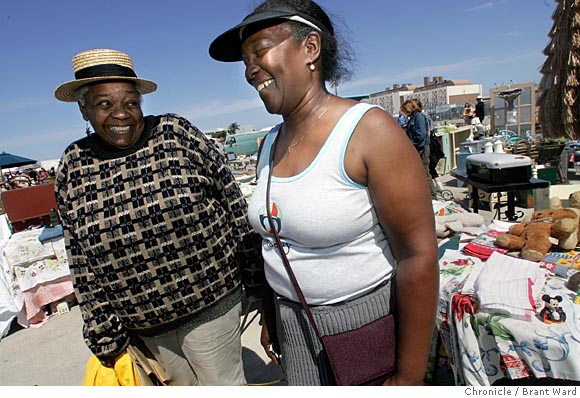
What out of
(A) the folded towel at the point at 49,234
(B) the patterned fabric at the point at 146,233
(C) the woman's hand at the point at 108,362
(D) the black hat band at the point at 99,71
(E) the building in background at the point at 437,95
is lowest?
(C) the woman's hand at the point at 108,362

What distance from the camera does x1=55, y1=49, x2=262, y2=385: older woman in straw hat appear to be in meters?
1.50

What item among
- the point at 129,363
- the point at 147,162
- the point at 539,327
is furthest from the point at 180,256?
the point at 539,327

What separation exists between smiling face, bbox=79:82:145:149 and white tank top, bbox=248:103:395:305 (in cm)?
77

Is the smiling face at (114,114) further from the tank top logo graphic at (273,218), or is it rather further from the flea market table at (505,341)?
the flea market table at (505,341)

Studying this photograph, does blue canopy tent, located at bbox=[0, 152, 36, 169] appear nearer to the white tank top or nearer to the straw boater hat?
the straw boater hat

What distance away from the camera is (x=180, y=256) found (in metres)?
1.54

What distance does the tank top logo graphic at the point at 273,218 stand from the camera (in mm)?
1082

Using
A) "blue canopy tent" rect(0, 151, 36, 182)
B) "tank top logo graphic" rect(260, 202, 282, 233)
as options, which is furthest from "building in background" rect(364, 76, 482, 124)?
"tank top logo graphic" rect(260, 202, 282, 233)

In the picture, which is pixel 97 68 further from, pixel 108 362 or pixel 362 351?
pixel 362 351

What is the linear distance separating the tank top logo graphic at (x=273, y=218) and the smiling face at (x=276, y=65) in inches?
11.9

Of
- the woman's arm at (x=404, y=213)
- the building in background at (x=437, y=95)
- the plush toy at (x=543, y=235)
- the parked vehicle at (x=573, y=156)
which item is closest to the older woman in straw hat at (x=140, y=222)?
the woman's arm at (x=404, y=213)

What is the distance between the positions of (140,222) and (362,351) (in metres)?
0.98

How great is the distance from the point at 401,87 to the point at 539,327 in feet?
256
